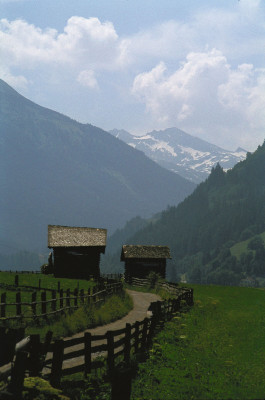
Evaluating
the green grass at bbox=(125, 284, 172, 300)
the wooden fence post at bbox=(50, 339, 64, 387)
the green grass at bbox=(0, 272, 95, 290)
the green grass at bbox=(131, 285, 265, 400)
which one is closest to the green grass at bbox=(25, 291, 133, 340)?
the green grass at bbox=(131, 285, 265, 400)

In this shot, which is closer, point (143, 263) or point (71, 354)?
point (71, 354)

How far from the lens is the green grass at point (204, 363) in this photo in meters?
12.6

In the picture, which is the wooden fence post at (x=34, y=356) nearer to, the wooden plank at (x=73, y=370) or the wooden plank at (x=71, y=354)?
the wooden plank at (x=71, y=354)

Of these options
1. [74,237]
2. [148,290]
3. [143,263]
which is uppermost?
[74,237]

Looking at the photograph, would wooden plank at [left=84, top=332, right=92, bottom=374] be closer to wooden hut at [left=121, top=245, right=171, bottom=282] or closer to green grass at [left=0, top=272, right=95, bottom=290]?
green grass at [left=0, top=272, right=95, bottom=290]

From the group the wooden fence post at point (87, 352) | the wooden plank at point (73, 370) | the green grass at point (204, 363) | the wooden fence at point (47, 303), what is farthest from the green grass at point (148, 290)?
the wooden plank at point (73, 370)

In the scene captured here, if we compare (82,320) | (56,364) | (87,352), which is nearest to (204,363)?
(87,352)

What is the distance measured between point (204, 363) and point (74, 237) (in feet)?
152

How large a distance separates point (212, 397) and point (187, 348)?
7211 mm

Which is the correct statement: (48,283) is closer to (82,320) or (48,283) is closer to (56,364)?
(82,320)

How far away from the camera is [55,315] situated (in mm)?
22719

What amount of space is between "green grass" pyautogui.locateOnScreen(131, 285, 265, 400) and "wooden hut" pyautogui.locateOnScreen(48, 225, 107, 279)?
3349cm

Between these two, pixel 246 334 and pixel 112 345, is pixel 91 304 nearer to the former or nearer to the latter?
pixel 246 334

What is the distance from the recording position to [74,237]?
6144cm
